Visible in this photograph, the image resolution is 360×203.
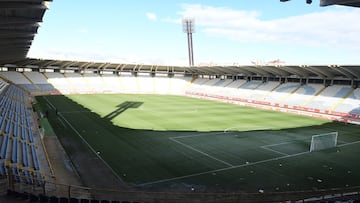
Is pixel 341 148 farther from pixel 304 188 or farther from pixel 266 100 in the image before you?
pixel 266 100

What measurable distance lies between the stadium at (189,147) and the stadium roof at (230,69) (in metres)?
0.44

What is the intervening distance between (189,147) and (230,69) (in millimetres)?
39953

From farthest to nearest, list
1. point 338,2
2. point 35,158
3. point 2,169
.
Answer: point 35,158
point 338,2
point 2,169

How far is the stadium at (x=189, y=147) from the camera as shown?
43.7ft

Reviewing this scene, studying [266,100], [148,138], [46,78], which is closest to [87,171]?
[148,138]

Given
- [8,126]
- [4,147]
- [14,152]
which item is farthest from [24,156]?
[8,126]

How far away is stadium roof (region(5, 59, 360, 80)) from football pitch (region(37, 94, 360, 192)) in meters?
9.50

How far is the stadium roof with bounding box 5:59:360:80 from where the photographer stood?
41938 millimetres

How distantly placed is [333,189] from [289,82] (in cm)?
4097

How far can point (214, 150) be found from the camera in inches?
861

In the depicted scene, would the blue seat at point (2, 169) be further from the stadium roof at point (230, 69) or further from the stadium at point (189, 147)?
the stadium roof at point (230, 69)

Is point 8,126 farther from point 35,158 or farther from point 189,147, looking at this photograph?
point 189,147

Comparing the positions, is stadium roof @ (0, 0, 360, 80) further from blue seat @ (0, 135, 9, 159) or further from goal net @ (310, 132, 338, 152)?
goal net @ (310, 132, 338, 152)

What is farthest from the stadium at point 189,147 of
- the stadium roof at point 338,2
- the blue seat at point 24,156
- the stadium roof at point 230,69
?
the stadium roof at point 338,2
